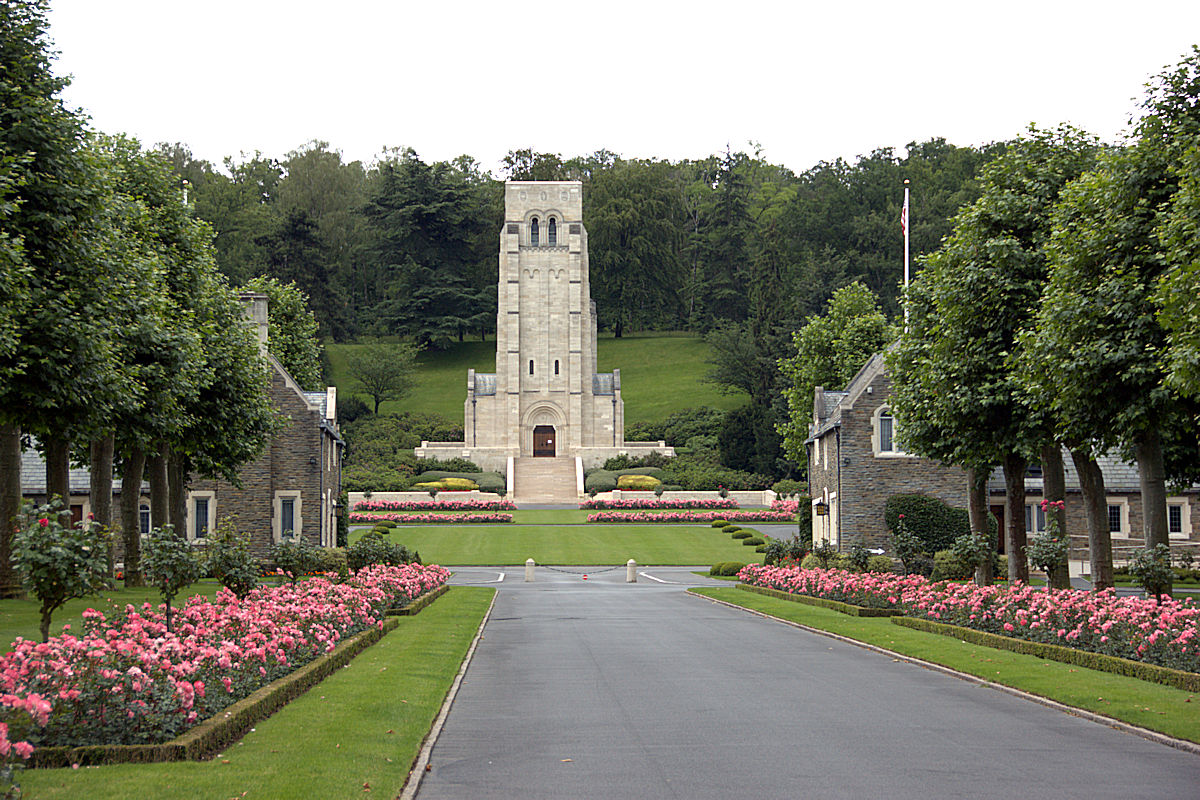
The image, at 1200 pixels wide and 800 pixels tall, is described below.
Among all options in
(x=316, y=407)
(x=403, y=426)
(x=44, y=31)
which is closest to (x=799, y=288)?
(x=403, y=426)

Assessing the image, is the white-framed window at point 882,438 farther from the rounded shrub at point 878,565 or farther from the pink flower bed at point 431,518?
the pink flower bed at point 431,518

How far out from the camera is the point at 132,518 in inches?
1296

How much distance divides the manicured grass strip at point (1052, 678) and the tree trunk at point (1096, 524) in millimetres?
4263

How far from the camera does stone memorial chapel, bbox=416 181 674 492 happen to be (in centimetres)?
8962

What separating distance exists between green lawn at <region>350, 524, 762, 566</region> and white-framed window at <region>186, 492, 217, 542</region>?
9.00 m

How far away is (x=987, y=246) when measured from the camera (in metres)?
26.5

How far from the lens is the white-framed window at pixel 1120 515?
47.4 metres

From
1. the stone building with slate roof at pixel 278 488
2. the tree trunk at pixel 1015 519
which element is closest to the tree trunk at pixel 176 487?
the stone building with slate roof at pixel 278 488

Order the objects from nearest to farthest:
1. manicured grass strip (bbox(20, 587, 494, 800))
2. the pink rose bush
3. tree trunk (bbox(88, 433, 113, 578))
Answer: manicured grass strip (bbox(20, 587, 494, 800)) < tree trunk (bbox(88, 433, 113, 578)) < the pink rose bush

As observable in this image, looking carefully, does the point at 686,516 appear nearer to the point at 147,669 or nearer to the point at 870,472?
the point at 870,472

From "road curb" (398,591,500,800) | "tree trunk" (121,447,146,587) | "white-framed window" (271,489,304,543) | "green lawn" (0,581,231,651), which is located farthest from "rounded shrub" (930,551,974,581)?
"white-framed window" (271,489,304,543)

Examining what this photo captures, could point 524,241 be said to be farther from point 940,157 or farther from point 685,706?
point 685,706

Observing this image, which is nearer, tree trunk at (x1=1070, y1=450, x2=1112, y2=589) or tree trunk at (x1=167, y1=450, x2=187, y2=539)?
tree trunk at (x1=1070, y1=450, x2=1112, y2=589)

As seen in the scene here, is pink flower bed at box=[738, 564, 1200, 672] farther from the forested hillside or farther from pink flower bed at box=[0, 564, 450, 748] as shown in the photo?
the forested hillside
